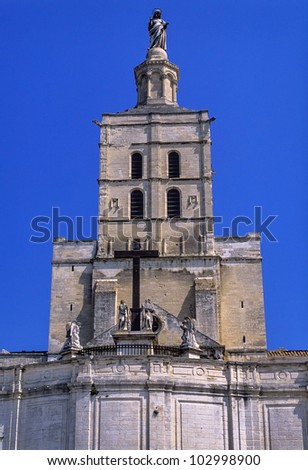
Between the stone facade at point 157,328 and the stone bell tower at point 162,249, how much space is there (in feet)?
0.25

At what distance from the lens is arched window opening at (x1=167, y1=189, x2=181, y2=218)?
55719 millimetres

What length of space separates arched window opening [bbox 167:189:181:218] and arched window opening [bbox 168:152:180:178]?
139 cm

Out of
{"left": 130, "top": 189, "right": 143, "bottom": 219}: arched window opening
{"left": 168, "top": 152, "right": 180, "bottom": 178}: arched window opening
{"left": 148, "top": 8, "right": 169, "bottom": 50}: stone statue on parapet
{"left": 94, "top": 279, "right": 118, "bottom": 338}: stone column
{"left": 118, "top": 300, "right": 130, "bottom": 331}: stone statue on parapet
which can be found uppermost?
{"left": 148, "top": 8, "right": 169, "bottom": 50}: stone statue on parapet

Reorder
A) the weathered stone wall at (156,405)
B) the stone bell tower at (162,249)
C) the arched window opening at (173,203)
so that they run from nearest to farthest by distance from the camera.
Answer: the weathered stone wall at (156,405) → the stone bell tower at (162,249) → the arched window opening at (173,203)

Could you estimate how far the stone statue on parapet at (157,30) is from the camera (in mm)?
65688

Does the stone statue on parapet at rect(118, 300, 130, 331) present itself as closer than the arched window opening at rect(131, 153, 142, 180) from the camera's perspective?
Yes

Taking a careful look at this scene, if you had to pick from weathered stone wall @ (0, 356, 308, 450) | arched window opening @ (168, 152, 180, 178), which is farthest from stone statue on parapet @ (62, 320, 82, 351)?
arched window opening @ (168, 152, 180, 178)

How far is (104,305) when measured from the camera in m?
50.3

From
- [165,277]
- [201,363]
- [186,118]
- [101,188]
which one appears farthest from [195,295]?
[201,363]

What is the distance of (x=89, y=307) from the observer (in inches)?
2039

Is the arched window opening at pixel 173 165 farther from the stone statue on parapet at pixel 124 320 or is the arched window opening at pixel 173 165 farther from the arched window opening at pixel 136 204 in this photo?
the stone statue on parapet at pixel 124 320

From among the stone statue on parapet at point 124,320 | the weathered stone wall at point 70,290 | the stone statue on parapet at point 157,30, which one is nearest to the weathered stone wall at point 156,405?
the stone statue on parapet at point 124,320

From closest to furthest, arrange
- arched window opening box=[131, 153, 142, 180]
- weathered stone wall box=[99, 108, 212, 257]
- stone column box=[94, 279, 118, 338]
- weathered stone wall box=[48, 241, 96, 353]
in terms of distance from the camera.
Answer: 1. stone column box=[94, 279, 118, 338]
2. weathered stone wall box=[48, 241, 96, 353]
3. weathered stone wall box=[99, 108, 212, 257]
4. arched window opening box=[131, 153, 142, 180]

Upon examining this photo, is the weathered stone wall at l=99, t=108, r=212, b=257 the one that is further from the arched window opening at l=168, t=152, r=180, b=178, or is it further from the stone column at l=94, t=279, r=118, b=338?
the stone column at l=94, t=279, r=118, b=338
